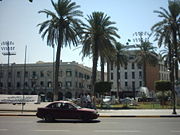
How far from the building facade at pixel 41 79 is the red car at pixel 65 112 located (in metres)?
59.1

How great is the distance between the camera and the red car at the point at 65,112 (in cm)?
1744

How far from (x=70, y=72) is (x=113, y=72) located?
19.4 m

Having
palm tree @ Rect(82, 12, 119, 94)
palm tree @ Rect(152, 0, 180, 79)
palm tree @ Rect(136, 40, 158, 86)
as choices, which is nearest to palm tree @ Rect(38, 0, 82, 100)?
palm tree @ Rect(82, 12, 119, 94)

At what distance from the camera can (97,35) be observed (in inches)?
1454

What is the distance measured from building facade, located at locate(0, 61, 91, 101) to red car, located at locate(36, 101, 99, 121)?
59125 mm

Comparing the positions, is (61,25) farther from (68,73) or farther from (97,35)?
(68,73)

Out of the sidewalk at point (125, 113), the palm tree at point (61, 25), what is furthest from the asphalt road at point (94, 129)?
→ the palm tree at point (61, 25)

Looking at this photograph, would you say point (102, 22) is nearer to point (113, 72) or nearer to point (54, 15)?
point (54, 15)

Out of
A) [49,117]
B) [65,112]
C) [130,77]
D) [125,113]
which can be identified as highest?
[130,77]

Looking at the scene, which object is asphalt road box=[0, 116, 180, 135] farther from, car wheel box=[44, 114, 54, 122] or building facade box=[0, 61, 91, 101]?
building facade box=[0, 61, 91, 101]

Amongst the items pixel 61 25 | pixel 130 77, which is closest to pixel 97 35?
pixel 61 25

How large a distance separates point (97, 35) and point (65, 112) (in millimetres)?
21081

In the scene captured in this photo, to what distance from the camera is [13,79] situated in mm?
80812

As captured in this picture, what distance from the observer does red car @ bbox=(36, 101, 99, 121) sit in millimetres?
17438
